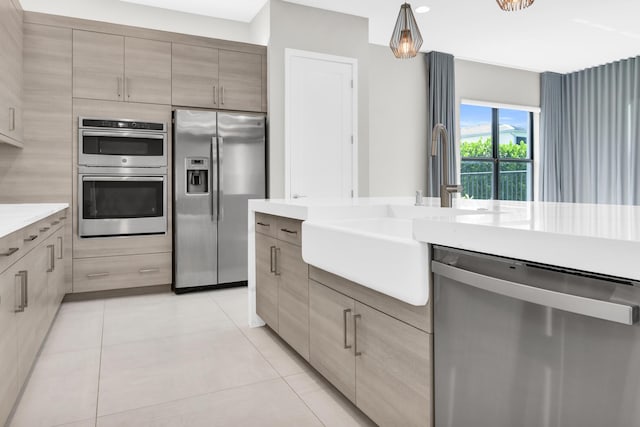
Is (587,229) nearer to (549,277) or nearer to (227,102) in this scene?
(549,277)

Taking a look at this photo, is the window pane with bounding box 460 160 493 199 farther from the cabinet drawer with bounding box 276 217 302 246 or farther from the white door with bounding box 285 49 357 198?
the cabinet drawer with bounding box 276 217 302 246

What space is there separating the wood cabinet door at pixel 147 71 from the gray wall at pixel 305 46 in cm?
96

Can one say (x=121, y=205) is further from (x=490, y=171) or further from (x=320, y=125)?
(x=490, y=171)

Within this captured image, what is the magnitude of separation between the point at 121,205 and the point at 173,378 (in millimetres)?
2107

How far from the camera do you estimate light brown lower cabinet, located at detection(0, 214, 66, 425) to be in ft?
5.24

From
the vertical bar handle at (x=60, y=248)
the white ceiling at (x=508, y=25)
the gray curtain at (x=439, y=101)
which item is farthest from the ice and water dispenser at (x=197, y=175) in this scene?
the gray curtain at (x=439, y=101)

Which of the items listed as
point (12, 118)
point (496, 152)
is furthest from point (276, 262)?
point (496, 152)

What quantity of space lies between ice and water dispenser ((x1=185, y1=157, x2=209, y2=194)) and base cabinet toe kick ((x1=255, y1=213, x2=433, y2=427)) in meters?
1.65

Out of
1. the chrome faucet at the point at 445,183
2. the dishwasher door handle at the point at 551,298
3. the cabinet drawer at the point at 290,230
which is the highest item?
the chrome faucet at the point at 445,183

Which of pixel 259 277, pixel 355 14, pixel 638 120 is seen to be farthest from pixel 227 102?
pixel 638 120

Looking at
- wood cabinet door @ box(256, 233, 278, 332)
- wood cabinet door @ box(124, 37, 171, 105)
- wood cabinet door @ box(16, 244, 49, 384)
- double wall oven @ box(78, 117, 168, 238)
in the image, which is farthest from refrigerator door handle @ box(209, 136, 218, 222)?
wood cabinet door @ box(16, 244, 49, 384)

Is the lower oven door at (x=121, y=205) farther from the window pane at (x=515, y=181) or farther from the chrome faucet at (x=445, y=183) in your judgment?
the window pane at (x=515, y=181)

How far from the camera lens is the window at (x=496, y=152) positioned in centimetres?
635

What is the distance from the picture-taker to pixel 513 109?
263 inches
